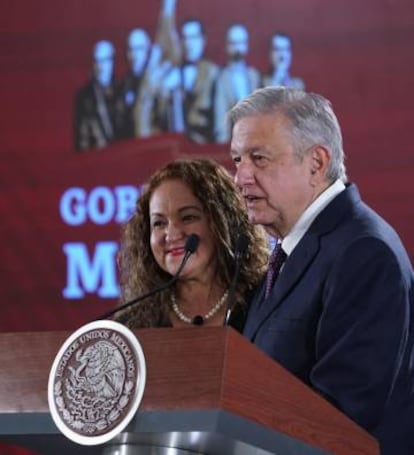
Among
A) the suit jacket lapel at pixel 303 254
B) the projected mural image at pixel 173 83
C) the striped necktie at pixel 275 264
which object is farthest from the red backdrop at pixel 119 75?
the suit jacket lapel at pixel 303 254

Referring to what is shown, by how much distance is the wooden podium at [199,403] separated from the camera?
5.47ft

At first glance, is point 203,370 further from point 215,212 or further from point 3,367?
point 215,212

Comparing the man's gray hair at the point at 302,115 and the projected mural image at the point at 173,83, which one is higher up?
the man's gray hair at the point at 302,115

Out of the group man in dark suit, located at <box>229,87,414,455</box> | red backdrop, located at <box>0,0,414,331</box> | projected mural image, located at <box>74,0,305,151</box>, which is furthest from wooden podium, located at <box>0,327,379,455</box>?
projected mural image, located at <box>74,0,305,151</box>

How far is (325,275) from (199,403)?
69cm

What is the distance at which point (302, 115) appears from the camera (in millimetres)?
2494

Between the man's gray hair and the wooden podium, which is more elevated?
the man's gray hair

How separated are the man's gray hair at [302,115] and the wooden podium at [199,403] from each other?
0.73 meters

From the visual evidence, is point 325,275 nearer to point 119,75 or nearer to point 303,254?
point 303,254

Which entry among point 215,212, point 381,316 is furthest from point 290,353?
point 215,212

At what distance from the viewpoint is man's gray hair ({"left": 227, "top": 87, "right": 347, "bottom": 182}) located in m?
2.48

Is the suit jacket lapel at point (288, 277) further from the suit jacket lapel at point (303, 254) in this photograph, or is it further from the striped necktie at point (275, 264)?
the striped necktie at point (275, 264)

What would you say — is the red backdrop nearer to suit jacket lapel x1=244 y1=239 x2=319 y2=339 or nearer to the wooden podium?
suit jacket lapel x1=244 y1=239 x2=319 y2=339

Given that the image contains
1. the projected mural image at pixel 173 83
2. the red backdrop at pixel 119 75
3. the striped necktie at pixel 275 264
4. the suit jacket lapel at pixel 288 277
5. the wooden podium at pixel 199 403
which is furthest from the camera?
the projected mural image at pixel 173 83
